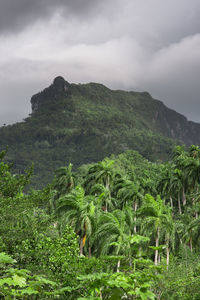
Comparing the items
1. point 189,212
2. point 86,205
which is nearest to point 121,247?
point 86,205

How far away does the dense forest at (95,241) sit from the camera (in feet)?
28.5

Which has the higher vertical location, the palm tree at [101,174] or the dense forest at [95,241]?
the palm tree at [101,174]

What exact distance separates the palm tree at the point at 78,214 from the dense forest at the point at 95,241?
0.29 feet

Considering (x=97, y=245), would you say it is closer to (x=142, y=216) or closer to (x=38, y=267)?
(x=142, y=216)

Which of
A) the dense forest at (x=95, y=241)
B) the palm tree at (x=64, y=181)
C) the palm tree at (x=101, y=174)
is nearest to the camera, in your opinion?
the dense forest at (x=95, y=241)

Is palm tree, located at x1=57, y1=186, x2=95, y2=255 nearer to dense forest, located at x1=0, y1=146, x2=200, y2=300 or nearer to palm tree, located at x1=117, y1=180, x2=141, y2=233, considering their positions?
dense forest, located at x1=0, y1=146, x2=200, y2=300

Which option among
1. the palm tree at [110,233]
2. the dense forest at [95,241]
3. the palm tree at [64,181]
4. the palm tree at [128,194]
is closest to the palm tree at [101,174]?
the dense forest at [95,241]

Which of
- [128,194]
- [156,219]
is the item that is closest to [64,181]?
[128,194]

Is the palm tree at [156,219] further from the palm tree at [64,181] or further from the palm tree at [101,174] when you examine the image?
the palm tree at [64,181]

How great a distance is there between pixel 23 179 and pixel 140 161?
126m

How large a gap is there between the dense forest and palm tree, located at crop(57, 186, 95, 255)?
3.5 inches

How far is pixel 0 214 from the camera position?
16.6m

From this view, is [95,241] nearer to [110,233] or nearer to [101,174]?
[110,233]

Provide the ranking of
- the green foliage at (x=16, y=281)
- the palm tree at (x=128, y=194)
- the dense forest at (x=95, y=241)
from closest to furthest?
the green foliage at (x=16, y=281) → the dense forest at (x=95, y=241) → the palm tree at (x=128, y=194)
